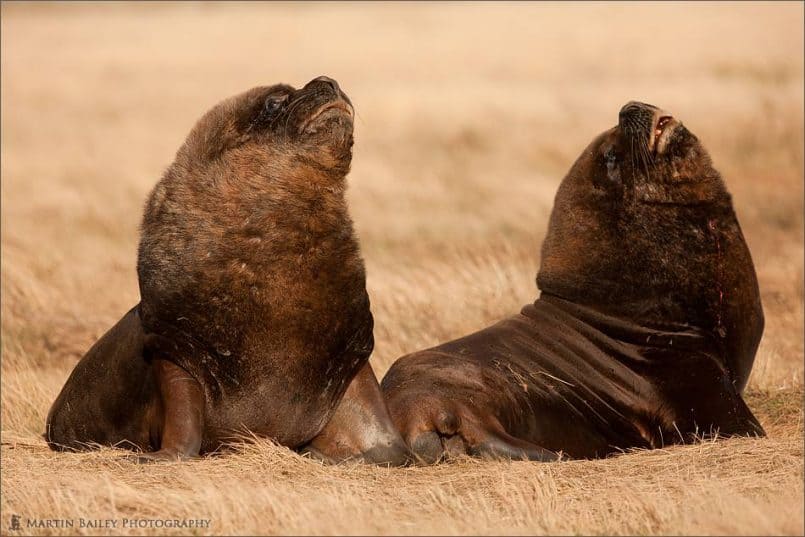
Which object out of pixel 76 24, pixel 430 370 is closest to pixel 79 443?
pixel 430 370

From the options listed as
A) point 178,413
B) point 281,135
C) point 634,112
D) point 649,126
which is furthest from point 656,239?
point 178,413

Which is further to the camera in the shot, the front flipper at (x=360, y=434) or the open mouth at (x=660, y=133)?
the open mouth at (x=660, y=133)

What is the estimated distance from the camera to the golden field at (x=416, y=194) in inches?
250

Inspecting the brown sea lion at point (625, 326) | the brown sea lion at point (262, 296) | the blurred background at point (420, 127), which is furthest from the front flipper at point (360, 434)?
the blurred background at point (420, 127)

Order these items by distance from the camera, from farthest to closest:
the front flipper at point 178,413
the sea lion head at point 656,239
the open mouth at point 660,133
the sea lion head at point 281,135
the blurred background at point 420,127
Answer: the blurred background at point 420,127 → the open mouth at point 660,133 → the sea lion head at point 656,239 → the sea lion head at point 281,135 → the front flipper at point 178,413

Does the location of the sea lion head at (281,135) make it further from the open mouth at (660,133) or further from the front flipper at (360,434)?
the open mouth at (660,133)

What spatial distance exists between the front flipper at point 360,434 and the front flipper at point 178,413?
0.64 meters

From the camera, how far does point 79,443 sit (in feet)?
27.0

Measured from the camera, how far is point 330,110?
782cm

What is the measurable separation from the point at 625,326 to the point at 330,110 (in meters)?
2.28

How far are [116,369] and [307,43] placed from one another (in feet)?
87.3

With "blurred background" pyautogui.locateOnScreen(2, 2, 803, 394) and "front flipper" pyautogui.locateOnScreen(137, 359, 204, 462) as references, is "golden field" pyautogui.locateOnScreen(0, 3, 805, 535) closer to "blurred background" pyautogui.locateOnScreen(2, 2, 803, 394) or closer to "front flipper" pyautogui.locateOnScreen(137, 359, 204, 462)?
"blurred background" pyautogui.locateOnScreen(2, 2, 803, 394)

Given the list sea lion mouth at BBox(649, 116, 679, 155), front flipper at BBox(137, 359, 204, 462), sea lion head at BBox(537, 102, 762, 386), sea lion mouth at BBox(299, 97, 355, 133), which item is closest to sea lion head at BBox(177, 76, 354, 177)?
sea lion mouth at BBox(299, 97, 355, 133)

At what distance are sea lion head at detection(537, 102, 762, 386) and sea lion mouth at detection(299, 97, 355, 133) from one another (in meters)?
1.96
